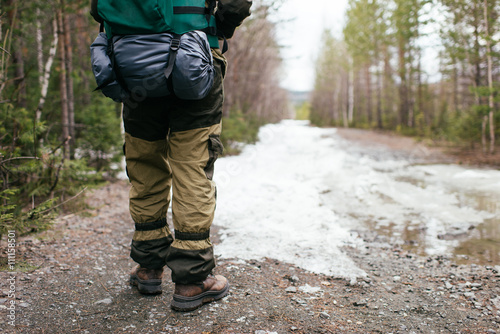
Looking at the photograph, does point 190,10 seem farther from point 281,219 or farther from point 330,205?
point 330,205

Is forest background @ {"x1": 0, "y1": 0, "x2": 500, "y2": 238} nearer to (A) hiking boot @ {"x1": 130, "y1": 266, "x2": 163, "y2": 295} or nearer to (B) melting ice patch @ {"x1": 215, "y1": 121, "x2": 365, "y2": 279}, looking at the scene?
(A) hiking boot @ {"x1": 130, "y1": 266, "x2": 163, "y2": 295}

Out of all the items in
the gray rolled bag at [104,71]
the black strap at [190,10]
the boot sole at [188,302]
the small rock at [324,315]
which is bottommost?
the small rock at [324,315]

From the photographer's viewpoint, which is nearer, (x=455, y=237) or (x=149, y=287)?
(x=149, y=287)

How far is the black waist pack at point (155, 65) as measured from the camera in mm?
1778

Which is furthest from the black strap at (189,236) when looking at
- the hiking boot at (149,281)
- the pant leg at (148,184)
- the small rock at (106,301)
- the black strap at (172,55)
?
the black strap at (172,55)

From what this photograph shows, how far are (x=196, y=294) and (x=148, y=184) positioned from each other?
0.76 meters

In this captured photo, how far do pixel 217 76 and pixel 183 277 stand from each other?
4.06 feet

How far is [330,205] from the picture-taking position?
4867mm

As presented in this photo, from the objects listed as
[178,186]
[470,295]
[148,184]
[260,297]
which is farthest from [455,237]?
[148,184]

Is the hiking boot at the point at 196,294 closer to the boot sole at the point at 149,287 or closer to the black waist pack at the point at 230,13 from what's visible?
the boot sole at the point at 149,287

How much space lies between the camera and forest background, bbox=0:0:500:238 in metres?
3.24

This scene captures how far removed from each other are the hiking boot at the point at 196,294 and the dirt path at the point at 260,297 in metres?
0.05

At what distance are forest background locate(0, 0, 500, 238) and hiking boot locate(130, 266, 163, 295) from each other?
955 millimetres

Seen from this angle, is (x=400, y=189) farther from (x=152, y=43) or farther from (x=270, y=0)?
(x=270, y=0)
